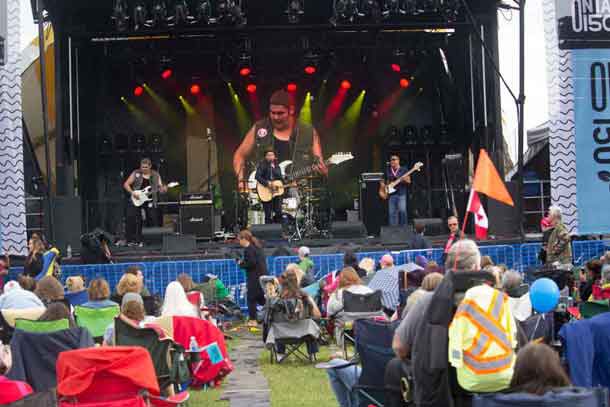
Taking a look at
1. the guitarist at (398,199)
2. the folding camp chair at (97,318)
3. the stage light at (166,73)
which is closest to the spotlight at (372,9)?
the guitarist at (398,199)

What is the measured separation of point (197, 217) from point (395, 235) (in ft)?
11.4

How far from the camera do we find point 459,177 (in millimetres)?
19453

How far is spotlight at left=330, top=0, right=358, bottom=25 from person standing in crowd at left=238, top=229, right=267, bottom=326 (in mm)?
5406

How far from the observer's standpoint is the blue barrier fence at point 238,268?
1402cm

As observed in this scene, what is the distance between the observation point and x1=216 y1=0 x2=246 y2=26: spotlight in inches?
671

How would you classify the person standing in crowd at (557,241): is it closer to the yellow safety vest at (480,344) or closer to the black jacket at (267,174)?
the yellow safety vest at (480,344)

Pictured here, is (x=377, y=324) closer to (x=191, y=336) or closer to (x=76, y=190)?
(x=191, y=336)

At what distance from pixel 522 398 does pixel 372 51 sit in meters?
16.8

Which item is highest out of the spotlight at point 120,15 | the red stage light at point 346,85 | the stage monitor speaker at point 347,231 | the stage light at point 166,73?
the spotlight at point 120,15

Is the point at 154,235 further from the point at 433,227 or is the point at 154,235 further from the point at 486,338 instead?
the point at 486,338

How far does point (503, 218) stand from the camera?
16312 millimetres

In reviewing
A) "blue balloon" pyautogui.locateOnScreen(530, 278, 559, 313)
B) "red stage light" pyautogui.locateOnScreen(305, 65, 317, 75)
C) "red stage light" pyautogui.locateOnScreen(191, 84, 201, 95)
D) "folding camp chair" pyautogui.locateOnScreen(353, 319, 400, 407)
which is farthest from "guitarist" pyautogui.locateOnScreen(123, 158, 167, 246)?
"blue balloon" pyautogui.locateOnScreen(530, 278, 559, 313)

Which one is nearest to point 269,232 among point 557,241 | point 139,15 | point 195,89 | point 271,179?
point 271,179

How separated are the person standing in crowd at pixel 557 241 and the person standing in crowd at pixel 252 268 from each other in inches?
129
